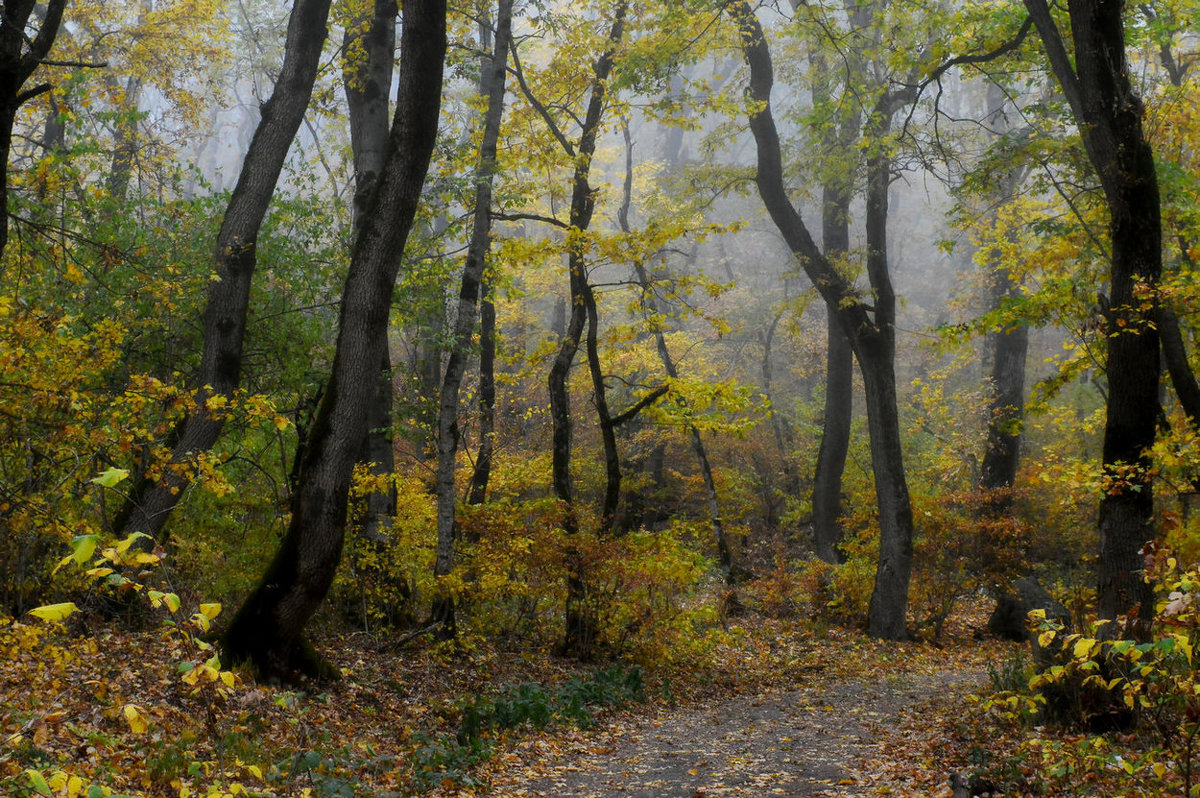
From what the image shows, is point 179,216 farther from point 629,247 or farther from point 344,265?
point 629,247

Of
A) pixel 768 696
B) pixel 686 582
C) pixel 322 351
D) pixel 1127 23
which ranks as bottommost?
pixel 768 696

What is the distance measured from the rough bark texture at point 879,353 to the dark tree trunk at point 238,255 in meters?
6.20

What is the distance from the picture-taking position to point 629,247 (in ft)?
36.0

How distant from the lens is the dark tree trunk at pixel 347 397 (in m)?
Result: 6.50

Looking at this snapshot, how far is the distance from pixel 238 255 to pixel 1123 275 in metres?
7.95

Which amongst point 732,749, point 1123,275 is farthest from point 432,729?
point 1123,275

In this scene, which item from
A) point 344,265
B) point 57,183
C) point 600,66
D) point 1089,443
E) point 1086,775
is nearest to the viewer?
point 1086,775

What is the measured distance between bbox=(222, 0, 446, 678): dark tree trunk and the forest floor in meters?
0.47

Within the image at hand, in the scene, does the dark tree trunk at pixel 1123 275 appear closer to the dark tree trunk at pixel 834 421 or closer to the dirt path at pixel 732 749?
the dirt path at pixel 732 749

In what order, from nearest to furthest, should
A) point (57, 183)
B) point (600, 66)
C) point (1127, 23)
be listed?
1. point (57, 183)
2. point (1127, 23)
3. point (600, 66)

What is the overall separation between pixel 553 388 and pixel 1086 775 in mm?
7537

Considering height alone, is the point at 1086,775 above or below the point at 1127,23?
below

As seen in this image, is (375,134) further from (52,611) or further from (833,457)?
(833,457)

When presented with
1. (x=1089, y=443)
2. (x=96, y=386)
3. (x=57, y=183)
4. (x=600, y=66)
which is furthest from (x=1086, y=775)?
(x=1089, y=443)
